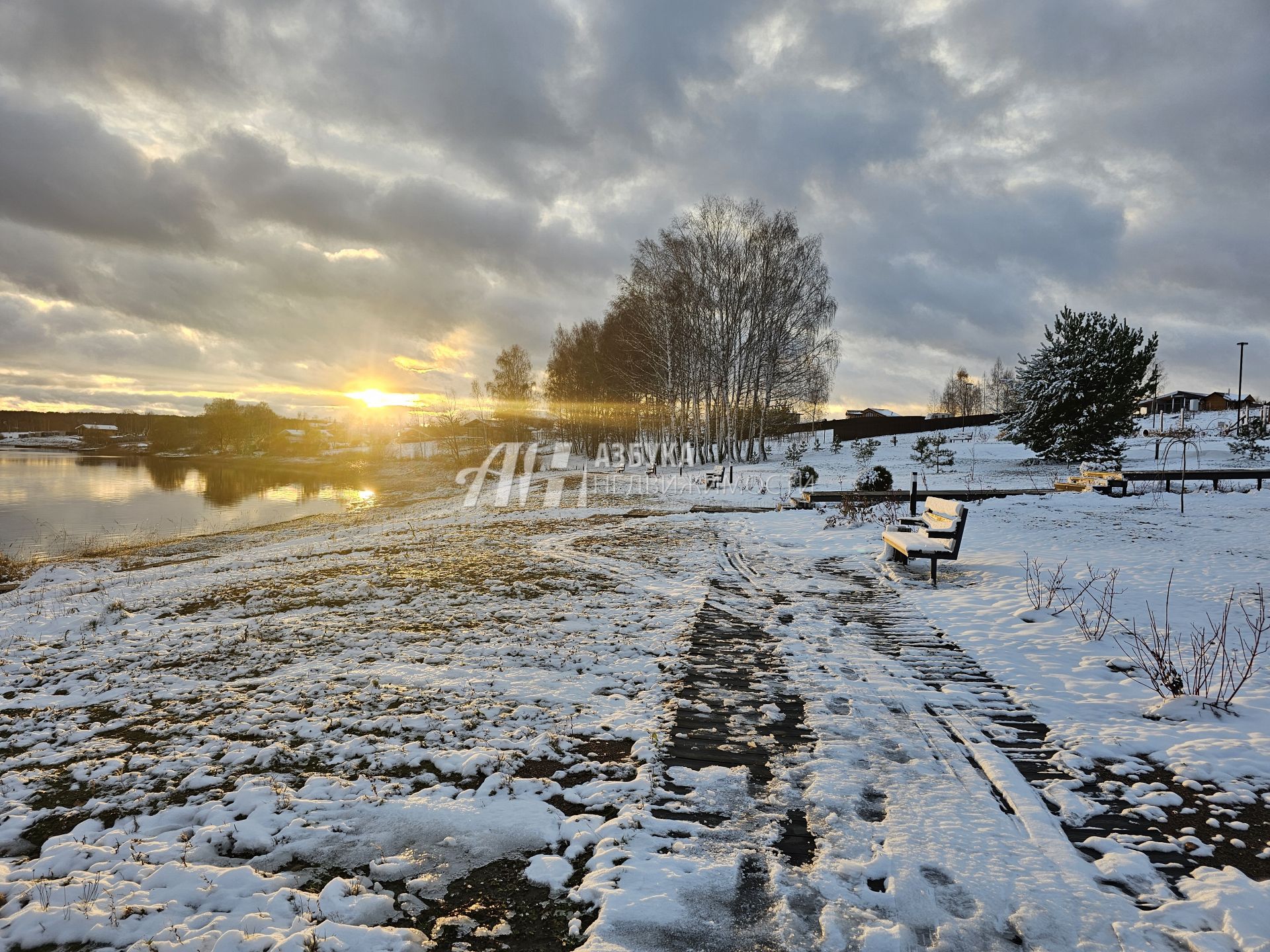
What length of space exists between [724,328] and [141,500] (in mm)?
29165

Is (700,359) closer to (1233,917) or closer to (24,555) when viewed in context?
(24,555)

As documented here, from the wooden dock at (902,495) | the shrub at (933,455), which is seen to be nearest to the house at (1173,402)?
the shrub at (933,455)

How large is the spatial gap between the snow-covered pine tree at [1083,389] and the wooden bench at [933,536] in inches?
781

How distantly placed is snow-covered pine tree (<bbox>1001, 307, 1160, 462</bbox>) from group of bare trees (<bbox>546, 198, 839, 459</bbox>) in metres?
9.59

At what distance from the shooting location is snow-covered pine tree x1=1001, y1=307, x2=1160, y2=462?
76.8 feet

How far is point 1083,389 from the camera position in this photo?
24141 mm

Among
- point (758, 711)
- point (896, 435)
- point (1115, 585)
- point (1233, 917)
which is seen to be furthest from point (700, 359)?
point (1233, 917)

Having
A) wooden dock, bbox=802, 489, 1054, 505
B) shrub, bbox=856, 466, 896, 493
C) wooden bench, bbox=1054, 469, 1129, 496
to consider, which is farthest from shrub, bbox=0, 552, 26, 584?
wooden bench, bbox=1054, 469, 1129, 496

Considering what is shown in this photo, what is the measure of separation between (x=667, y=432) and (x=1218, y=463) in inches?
991

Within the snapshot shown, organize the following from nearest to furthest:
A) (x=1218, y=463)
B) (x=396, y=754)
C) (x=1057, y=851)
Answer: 1. (x=1057, y=851)
2. (x=396, y=754)
3. (x=1218, y=463)

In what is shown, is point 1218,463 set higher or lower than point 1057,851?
higher

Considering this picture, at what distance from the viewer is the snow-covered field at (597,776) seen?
Result: 2.56m

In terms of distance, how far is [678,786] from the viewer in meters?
3.56

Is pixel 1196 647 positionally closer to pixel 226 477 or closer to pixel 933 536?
pixel 933 536
